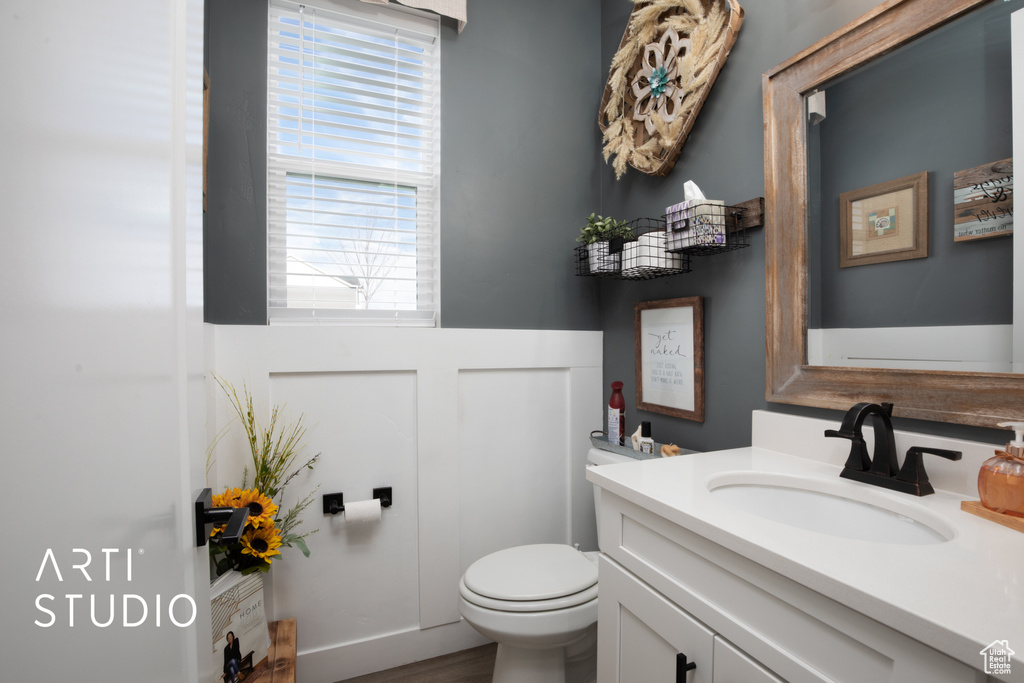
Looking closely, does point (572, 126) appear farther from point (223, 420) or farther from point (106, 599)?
point (106, 599)

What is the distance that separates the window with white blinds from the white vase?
590 mm

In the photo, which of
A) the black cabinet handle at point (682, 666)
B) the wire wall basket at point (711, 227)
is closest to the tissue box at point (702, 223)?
the wire wall basket at point (711, 227)

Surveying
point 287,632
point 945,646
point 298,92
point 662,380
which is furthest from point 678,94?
point 287,632

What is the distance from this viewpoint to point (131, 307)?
1.45 ft

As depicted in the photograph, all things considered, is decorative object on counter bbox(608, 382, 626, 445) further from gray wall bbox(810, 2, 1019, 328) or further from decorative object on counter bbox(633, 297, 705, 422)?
gray wall bbox(810, 2, 1019, 328)

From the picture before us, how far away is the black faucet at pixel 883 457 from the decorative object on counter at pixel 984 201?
36 centimetres

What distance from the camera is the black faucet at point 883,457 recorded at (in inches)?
34.0

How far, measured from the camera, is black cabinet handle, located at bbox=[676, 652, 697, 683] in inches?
30.2

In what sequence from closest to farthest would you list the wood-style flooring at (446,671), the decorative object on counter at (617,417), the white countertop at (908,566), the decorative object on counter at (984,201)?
the white countertop at (908,566) → the decorative object on counter at (984,201) → the wood-style flooring at (446,671) → the decorative object on counter at (617,417)

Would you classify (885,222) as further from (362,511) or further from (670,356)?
(362,511)

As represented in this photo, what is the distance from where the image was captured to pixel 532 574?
1.37m

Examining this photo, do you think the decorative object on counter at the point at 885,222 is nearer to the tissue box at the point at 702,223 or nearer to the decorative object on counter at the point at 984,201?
the decorative object on counter at the point at 984,201

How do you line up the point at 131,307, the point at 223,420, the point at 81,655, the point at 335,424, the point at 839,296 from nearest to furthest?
the point at 81,655 → the point at 131,307 → the point at 839,296 → the point at 223,420 → the point at 335,424

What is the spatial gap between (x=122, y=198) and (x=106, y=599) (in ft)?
1.11
